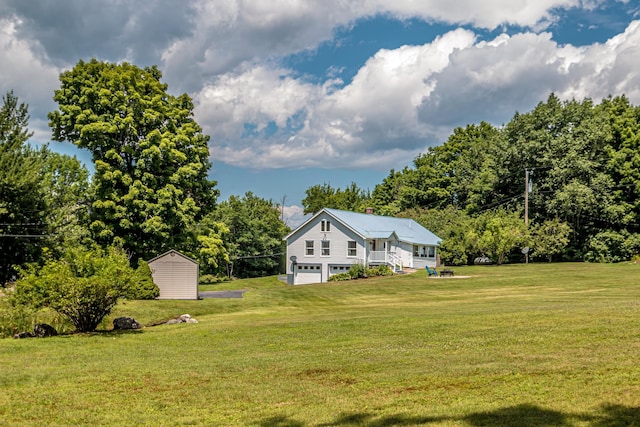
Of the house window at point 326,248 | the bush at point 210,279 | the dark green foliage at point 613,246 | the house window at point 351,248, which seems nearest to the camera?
the dark green foliage at point 613,246

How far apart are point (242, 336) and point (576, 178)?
48.8 meters

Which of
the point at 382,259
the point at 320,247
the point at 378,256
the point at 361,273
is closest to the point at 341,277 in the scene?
the point at 361,273

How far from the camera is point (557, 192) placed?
5653 centimetres

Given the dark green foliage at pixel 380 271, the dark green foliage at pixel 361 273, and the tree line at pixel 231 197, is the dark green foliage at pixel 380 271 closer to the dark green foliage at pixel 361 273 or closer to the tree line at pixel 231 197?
the dark green foliage at pixel 361 273

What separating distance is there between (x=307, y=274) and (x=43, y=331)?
36.4 metres

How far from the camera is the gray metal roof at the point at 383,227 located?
53.6 metres

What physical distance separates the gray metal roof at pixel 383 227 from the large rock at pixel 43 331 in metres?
34.6

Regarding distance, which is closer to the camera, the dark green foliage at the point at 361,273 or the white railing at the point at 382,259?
the dark green foliage at the point at 361,273

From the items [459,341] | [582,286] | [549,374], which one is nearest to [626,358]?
[549,374]

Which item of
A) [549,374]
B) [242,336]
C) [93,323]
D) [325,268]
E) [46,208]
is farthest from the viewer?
[325,268]

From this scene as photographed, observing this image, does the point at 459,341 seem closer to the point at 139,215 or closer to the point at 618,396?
the point at 618,396

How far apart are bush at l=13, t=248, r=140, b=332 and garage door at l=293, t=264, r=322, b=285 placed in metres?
34.7

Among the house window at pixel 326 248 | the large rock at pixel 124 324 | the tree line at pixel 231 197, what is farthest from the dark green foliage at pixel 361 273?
the large rock at pixel 124 324

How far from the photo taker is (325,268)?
54375 mm
